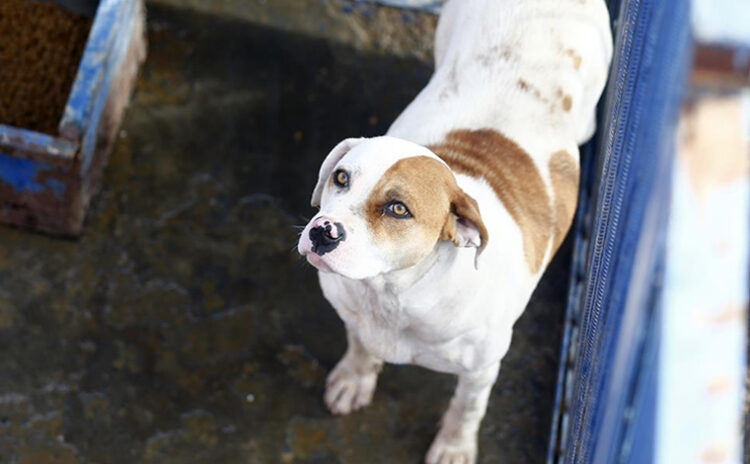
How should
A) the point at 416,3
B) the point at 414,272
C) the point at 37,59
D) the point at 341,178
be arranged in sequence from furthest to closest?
the point at 416,3
the point at 37,59
the point at 414,272
the point at 341,178

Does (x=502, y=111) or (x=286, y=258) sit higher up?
(x=502, y=111)

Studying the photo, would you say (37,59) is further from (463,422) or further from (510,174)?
(463,422)

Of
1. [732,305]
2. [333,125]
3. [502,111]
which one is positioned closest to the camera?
[732,305]

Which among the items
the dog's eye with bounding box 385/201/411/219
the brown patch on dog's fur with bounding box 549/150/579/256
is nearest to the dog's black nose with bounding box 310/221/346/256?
the dog's eye with bounding box 385/201/411/219

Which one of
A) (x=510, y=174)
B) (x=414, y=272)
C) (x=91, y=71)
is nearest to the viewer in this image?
(x=414, y=272)

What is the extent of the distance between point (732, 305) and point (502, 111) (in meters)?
2.27

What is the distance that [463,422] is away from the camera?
3633 mm

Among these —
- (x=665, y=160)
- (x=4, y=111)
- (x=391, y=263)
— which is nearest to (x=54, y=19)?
(x=4, y=111)

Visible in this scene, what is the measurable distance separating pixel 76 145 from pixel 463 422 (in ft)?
5.59

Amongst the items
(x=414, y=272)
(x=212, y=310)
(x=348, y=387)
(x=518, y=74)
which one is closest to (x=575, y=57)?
(x=518, y=74)

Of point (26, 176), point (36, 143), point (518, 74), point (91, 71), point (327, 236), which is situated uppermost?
point (518, 74)

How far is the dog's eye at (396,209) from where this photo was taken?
8.20ft

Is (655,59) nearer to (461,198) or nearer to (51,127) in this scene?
(461,198)

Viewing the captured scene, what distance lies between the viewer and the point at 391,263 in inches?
100
